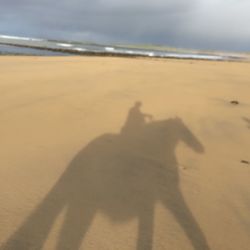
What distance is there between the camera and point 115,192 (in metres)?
3.58


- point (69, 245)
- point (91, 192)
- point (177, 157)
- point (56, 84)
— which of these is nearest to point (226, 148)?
point (177, 157)

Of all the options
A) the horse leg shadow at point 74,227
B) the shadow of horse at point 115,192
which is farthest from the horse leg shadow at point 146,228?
the horse leg shadow at point 74,227

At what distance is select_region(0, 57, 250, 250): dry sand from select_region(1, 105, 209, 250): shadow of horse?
0.03 ft

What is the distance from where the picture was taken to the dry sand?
2.89 metres

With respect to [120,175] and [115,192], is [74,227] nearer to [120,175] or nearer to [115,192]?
[115,192]

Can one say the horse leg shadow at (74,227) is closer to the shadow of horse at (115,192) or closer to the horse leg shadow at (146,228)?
the shadow of horse at (115,192)

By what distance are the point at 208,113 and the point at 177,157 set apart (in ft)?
10.0

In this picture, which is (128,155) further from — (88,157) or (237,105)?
Answer: (237,105)

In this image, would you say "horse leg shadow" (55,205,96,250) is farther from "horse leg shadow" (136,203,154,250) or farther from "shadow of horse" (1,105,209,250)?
"horse leg shadow" (136,203,154,250)

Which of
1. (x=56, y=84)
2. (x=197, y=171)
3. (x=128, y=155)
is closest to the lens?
(x=197, y=171)

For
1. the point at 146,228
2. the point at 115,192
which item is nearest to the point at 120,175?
the point at 115,192

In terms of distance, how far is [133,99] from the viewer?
27.6ft

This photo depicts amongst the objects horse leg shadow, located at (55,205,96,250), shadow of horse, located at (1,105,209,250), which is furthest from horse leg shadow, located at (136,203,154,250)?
horse leg shadow, located at (55,205,96,250)

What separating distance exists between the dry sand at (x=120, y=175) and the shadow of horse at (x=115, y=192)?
0.03 feet
